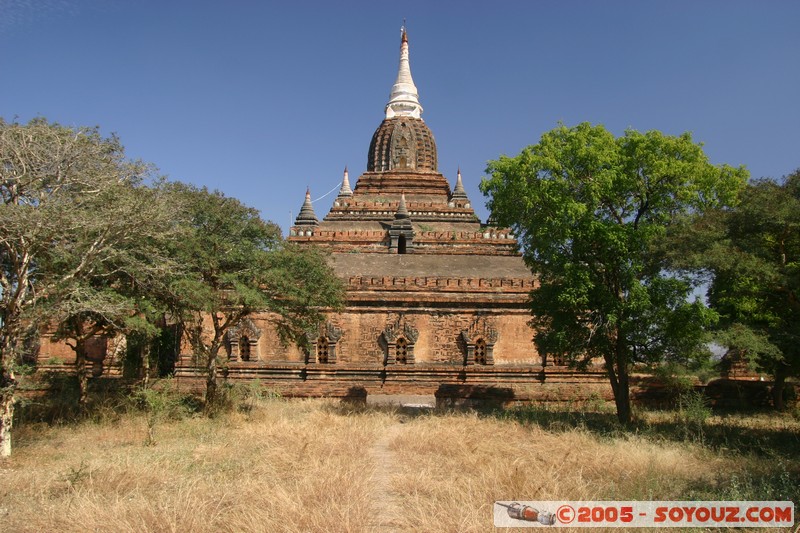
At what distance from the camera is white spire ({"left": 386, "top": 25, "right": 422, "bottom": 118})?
49.3 metres

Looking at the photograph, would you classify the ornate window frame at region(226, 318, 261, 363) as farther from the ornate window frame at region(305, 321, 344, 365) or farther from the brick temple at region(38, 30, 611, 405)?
the ornate window frame at region(305, 321, 344, 365)

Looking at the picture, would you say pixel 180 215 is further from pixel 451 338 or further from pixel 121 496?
pixel 451 338

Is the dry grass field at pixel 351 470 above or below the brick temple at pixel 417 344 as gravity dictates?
below

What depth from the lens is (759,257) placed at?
1301cm

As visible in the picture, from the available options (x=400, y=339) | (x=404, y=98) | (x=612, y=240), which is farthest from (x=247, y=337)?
(x=404, y=98)

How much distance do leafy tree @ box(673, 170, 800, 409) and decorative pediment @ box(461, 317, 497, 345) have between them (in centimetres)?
1019

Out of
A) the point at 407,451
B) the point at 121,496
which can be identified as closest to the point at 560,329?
the point at 407,451

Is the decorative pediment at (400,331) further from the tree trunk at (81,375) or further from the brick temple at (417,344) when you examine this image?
the tree trunk at (81,375)

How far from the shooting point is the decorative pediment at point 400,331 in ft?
78.9

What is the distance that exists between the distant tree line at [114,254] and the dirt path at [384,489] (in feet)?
17.2

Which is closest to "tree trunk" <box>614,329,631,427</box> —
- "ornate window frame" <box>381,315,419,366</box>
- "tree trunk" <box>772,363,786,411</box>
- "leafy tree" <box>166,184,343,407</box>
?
"tree trunk" <box>772,363,786,411</box>

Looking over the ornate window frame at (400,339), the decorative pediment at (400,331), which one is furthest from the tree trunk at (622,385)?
the decorative pediment at (400,331)

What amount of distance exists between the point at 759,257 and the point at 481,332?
1242cm

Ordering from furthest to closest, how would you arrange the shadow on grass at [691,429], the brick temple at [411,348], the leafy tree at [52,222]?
the brick temple at [411,348], the shadow on grass at [691,429], the leafy tree at [52,222]
